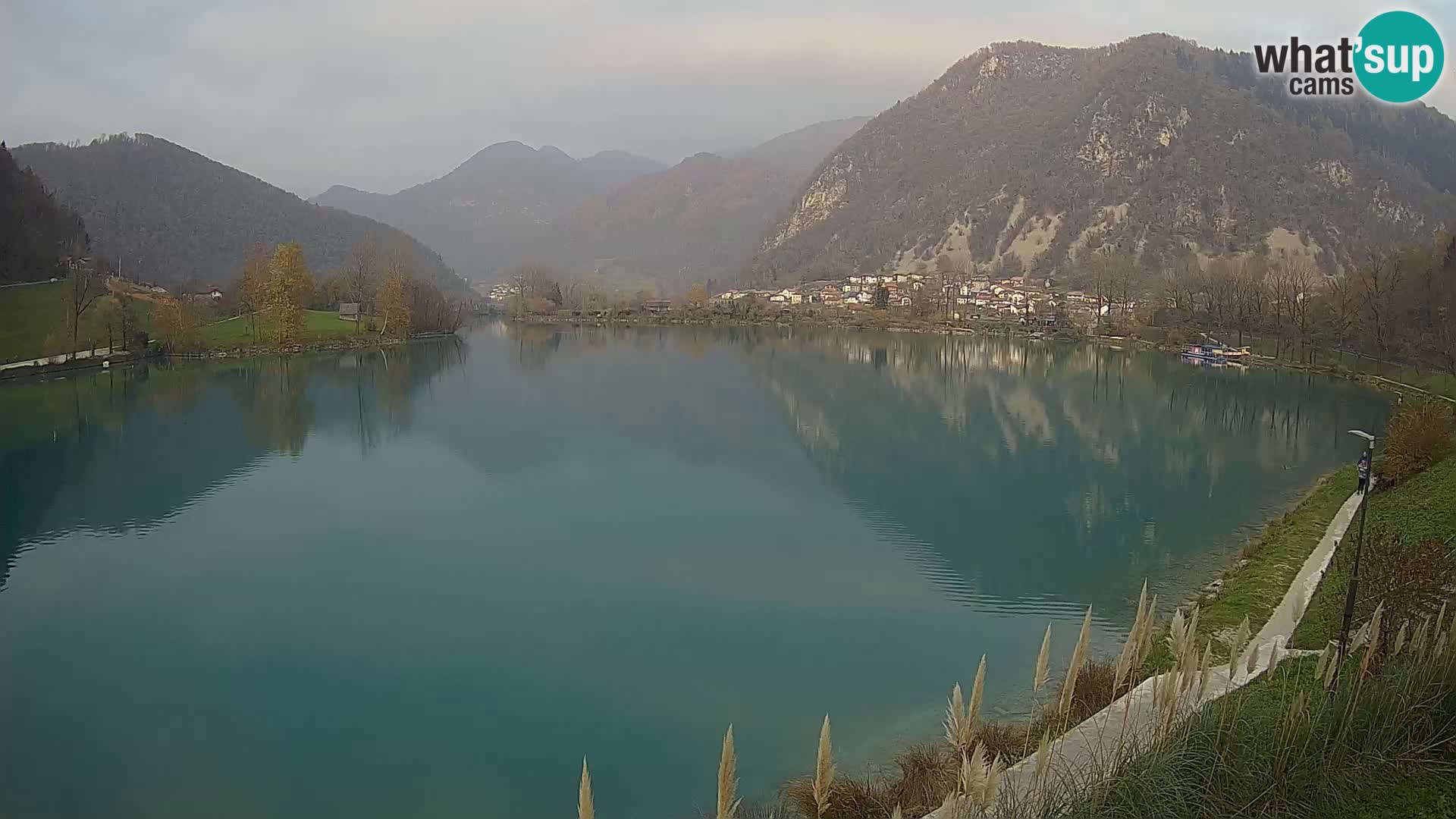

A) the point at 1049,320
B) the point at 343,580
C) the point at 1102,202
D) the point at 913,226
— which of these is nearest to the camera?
the point at 343,580

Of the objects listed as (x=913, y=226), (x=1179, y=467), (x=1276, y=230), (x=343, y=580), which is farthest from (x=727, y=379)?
(x=913, y=226)

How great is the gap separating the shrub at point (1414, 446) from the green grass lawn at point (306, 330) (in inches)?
1756

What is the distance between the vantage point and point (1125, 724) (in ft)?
18.3

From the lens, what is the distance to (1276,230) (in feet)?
268

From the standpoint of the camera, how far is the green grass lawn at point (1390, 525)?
27.2ft

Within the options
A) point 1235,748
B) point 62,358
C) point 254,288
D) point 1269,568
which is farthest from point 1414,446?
point 254,288

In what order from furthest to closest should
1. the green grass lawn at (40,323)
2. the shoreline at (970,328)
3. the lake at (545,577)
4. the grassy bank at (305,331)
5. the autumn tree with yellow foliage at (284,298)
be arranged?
the autumn tree with yellow foliage at (284,298), the grassy bank at (305,331), the shoreline at (970,328), the green grass lawn at (40,323), the lake at (545,577)

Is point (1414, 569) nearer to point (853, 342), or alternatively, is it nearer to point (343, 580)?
point (343, 580)

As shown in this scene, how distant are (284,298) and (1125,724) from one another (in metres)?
48.3

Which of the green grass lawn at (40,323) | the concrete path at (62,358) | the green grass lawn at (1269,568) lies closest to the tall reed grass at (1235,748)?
the green grass lawn at (1269,568)

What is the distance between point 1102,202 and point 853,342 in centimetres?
4710

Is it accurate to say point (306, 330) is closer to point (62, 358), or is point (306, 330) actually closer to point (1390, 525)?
point (62, 358)

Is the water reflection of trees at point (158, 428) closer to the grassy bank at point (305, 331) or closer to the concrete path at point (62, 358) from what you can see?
the concrete path at point (62, 358)

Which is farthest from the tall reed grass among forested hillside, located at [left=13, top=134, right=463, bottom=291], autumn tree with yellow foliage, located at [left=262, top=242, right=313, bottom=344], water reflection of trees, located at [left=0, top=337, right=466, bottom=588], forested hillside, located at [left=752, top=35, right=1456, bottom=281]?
forested hillside, located at [left=752, top=35, right=1456, bottom=281]
